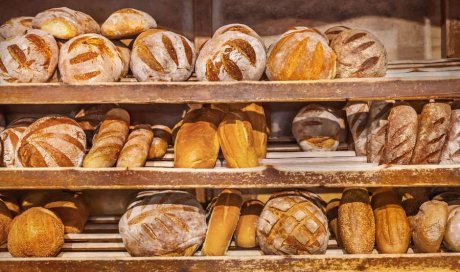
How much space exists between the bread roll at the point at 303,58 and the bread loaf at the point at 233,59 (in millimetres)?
75

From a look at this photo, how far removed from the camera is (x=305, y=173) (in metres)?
1.93

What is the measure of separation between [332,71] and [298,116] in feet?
1.37

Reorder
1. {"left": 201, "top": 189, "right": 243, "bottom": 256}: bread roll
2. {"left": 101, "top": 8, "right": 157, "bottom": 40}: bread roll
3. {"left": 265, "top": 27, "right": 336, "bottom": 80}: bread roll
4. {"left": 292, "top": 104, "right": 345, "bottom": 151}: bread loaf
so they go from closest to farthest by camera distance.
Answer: {"left": 265, "top": 27, "right": 336, "bottom": 80}: bread roll, {"left": 201, "top": 189, "right": 243, "bottom": 256}: bread roll, {"left": 101, "top": 8, "right": 157, "bottom": 40}: bread roll, {"left": 292, "top": 104, "right": 345, "bottom": 151}: bread loaf

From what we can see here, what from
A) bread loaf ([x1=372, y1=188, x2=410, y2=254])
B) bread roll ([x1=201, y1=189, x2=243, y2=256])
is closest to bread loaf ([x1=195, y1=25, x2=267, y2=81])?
bread roll ([x1=201, y1=189, x2=243, y2=256])

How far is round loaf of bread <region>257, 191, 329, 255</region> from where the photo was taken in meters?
2.01

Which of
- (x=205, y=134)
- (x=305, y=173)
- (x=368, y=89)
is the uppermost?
(x=368, y=89)

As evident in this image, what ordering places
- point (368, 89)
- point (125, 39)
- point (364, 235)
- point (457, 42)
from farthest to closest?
point (457, 42) → point (125, 39) → point (364, 235) → point (368, 89)

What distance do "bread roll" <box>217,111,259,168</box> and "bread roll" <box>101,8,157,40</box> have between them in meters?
0.60

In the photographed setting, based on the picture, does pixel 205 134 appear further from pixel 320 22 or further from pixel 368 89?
pixel 320 22

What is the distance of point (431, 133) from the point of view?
1984 mm

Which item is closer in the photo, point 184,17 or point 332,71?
point 332,71

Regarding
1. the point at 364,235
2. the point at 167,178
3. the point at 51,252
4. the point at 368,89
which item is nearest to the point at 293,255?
the point at 364,235

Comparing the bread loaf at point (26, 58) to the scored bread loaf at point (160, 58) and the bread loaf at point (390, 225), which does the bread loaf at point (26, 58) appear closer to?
the scored bread loaf at point (160, 58)

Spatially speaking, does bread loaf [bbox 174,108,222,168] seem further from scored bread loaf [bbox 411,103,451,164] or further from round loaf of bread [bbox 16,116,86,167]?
scored bread loaf [bbox 411,103,451,164]
